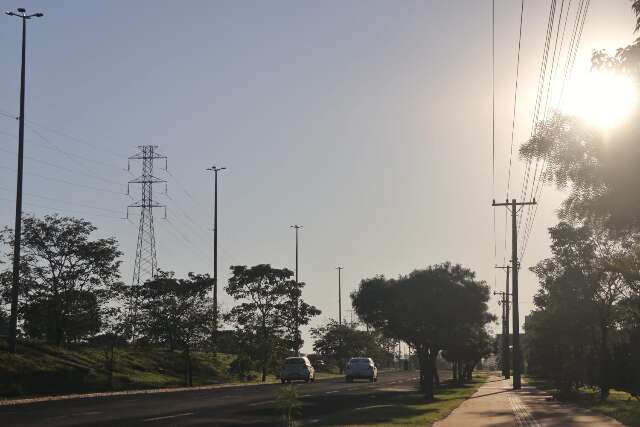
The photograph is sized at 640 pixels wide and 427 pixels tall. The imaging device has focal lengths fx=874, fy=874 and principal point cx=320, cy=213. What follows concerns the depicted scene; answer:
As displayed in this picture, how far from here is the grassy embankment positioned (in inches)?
1527

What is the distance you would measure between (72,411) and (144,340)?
28959 millimetres

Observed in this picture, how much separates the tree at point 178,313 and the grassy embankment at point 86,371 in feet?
7.14

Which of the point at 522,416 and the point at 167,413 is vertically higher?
the point at 167,413

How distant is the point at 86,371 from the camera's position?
44.3 m

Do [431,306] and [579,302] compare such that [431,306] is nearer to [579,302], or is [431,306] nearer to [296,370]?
[579,302]

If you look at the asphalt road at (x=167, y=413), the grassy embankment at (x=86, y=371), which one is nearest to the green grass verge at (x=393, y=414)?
the asphalt road at (x=167, y=413)

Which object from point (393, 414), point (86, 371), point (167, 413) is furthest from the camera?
point (86, 371)

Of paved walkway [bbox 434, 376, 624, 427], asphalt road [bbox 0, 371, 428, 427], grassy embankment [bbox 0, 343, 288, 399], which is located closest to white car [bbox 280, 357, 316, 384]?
grassy embankment [bbox 0, 343, 288, 399]

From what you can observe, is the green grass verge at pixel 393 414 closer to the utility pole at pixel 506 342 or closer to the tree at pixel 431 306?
the tree at pixel 431 306

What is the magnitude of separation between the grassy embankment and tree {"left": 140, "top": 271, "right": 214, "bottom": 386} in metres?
2.18

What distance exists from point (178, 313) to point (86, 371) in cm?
1111

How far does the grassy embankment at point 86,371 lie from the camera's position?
3878cm

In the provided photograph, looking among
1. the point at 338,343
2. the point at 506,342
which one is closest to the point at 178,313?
the point at 506,342

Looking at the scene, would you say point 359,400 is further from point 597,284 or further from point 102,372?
point 102,372
